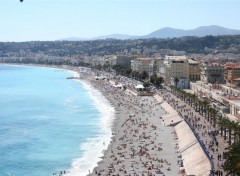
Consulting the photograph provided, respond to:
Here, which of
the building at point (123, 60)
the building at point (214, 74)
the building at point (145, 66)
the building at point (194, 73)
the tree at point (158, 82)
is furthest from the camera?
the building at point (123, 60)

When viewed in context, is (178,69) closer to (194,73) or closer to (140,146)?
(194,73)

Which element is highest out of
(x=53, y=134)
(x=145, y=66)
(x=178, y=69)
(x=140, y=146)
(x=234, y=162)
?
(x=234, y=162)

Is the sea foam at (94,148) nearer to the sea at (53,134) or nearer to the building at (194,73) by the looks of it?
the sea at (53,134)

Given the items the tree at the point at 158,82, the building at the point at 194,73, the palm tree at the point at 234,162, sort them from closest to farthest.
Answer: the palm tree at the point at 234,162 → the tree at the point at 158,82 → the building at the point at 194,73

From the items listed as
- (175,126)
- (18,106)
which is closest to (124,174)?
(175,126)

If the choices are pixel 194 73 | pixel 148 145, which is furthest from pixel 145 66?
pixel 148 145

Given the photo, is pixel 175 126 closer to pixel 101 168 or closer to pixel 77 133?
pixel 77 133

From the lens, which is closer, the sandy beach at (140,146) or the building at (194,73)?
the sandy beach at (140,146)

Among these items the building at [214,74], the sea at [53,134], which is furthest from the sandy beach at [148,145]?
the building at [214,74]
